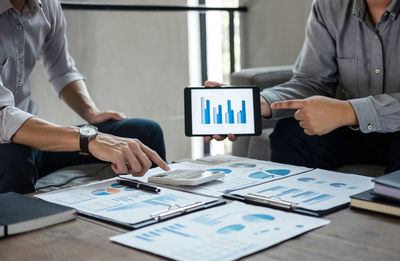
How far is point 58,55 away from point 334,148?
96 cm

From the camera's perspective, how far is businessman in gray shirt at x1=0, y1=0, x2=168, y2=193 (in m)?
1.18

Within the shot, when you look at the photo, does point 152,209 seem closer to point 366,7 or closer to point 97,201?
point 97,201

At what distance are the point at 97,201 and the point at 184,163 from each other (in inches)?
14.4

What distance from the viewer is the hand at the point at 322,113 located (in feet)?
4.45

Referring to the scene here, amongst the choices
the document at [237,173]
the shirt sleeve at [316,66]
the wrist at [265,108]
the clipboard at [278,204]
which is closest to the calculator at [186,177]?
the document at [237,173]

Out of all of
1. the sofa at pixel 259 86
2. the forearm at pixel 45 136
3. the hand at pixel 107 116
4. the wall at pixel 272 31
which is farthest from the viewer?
the wall at pixel 272 31

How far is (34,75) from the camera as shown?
248 cm

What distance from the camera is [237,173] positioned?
119cm

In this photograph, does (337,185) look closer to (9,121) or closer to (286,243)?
(286,243)

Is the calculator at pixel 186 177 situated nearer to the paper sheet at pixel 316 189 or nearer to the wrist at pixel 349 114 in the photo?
the paper sheet at pixel 316 189

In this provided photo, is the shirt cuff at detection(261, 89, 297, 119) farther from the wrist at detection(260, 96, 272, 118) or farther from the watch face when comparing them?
the watch face

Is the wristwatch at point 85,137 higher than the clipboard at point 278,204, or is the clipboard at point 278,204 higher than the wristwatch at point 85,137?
the wristwatch at point 85,137

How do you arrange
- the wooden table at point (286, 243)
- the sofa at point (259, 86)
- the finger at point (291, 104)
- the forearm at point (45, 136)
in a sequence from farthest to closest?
the sofa at point (259, 86) < the finger at point (291, 104) < the forearm at point (45, 136) < the wooden table at point (286, 243)

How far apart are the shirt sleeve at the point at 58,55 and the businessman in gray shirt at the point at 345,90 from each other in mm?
577
